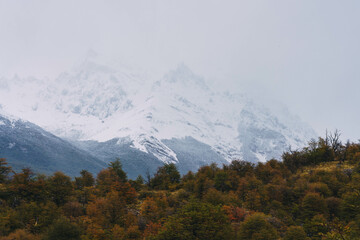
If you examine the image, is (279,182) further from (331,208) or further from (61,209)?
(61,209)

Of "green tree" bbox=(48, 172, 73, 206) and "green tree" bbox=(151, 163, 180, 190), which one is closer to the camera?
"green tree" bbox=(48, 172, 73, 206)

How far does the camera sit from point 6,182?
78.8m

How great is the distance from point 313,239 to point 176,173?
65.5 m

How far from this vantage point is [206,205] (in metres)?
48.9

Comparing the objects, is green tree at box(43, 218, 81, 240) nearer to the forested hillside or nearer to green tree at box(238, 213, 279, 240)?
the forested hillside

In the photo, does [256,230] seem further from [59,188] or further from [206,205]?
[59,188]

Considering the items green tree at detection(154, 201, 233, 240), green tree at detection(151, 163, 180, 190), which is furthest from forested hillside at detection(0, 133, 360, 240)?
green tree at detection(151, 163, 180, 190)

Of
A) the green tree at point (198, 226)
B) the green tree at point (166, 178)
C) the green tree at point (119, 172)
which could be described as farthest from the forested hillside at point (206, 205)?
the green tree at point (166, 178)

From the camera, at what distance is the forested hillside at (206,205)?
4953 cm

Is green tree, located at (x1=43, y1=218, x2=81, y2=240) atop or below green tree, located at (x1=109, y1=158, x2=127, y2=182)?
below

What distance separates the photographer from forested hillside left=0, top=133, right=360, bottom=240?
163 ft

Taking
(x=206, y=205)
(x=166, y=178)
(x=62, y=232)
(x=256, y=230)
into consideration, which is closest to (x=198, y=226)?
(x=206, y=205)

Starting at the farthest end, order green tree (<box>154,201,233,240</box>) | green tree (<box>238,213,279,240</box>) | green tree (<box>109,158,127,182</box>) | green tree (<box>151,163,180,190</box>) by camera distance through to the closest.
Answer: green tree (<box>151,163,180,190</box>)
green tree (<box>109,158,127,182</box>)
green tree (<box>238,213,279,240</box>)
green tree (<box>154,201,233,240</box>)

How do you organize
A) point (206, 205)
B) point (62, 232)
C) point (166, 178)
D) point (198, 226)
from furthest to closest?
point (166, 178), point (62, 232), point (206, 205), point (198, 226)
